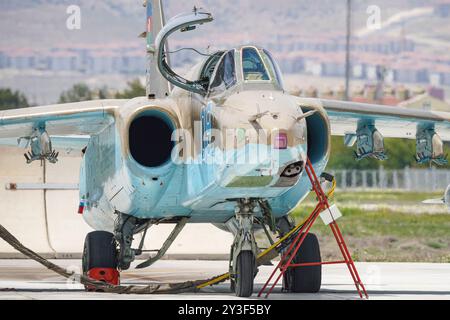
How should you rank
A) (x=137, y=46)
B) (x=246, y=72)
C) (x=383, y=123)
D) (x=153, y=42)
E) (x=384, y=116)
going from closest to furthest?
(x=246, y=72)
(x=384, y=116)
(x=383, y=123)
(x=153, y=42)
(x=137, y=46)

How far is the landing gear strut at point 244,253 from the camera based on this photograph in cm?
1336

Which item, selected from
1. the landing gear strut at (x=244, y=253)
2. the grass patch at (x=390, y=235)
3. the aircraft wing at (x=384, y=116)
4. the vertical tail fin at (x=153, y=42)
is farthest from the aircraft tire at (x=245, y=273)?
the grass patch at (x=390, y=235)

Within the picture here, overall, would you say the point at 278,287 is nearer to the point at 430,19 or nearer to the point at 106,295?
the point at 106,295

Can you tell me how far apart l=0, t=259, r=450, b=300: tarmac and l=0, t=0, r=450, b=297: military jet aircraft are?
0.74 metres

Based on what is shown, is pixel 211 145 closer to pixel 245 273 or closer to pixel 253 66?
pixel 253 66

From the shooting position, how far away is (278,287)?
16484mm

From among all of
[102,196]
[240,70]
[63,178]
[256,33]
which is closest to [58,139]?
[102,196]

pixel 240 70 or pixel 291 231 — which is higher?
pixel 240 70

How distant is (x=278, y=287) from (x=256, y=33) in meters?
173

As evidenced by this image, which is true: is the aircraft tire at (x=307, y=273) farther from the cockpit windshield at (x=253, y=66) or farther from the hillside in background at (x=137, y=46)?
the hillside in background at (x=137, y=46)

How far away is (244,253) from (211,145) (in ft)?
4.07

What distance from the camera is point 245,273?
13359 mm

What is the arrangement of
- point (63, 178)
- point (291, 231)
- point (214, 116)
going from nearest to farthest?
point (214, 116), point (291, 231), point (63, 178)

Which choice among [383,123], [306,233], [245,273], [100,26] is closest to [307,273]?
[306,233]
